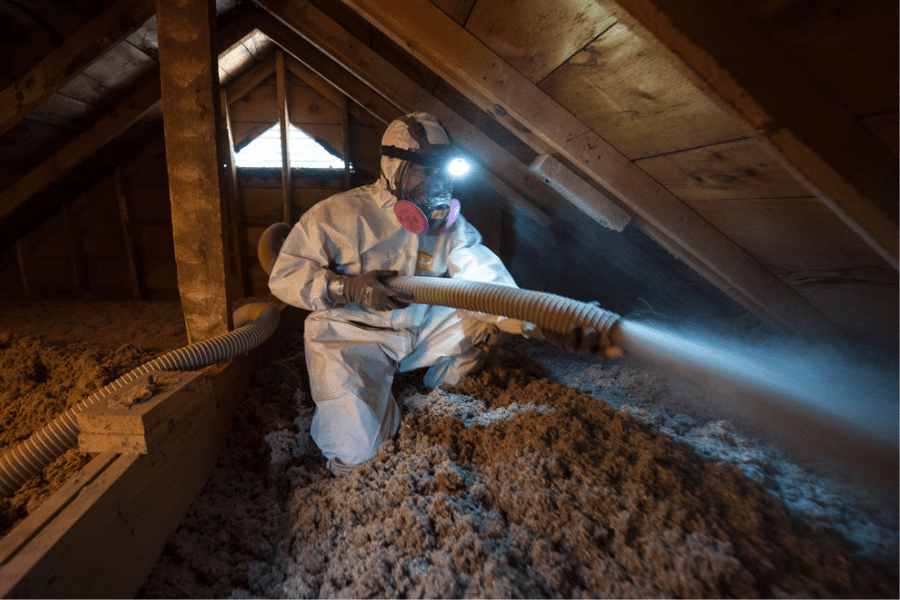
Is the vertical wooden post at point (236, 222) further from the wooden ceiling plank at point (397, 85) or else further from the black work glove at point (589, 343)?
the black work glove at point (589, 343)

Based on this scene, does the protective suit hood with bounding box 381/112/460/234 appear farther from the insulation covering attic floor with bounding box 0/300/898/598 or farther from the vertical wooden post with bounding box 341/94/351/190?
the vertical wooden post with bounding box 341/94/351/190

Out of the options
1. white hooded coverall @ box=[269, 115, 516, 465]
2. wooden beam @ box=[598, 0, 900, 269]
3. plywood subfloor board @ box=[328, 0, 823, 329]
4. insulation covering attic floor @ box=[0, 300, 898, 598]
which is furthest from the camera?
white hooded coverall @ box=[269, 115, 516, 465]

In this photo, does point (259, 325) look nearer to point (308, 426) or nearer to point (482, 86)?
point (308, 426)

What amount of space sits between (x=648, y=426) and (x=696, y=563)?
60 cm

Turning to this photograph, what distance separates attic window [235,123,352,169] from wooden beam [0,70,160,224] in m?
1.14

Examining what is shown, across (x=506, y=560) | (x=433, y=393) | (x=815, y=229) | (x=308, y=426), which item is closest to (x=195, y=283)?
(x=308, y=426)

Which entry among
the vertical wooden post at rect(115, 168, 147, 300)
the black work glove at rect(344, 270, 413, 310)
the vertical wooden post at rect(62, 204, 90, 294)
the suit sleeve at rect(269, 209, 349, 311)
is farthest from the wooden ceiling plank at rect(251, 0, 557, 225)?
the vertical wooden post at rect(62, 204, 90, 294)

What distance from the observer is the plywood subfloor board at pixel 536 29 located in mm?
970

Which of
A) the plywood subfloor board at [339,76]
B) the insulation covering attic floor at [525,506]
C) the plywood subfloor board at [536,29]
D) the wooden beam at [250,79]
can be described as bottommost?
the insulation covering attic floor at [525,506]

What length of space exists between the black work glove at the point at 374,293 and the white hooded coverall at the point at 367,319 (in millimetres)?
122

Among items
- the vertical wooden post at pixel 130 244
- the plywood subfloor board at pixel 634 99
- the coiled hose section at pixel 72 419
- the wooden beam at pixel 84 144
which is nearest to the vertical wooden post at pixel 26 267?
the vertical wooden post at pixel 130 244

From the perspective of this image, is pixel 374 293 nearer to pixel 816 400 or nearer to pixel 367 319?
pixel 367 319

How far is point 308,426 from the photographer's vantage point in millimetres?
1832

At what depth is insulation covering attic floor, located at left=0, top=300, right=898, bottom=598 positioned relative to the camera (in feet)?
2.82
